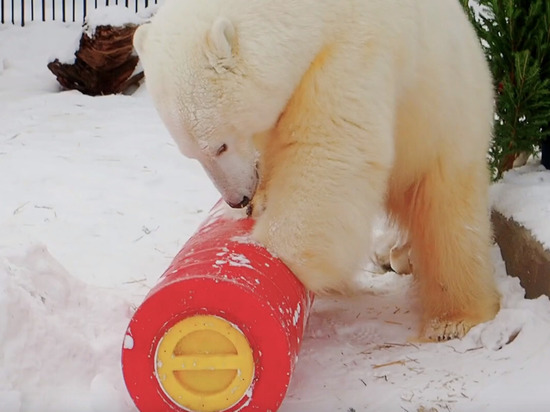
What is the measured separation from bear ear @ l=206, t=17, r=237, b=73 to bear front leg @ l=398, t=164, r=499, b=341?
1107 millimetres

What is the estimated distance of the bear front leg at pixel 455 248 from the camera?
10.8 ft

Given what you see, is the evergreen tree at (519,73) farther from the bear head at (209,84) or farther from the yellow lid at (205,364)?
the yellow lid at (205,364)

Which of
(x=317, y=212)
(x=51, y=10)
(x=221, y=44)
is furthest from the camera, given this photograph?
(x=51, y=10)

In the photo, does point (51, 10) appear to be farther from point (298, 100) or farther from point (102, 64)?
point (298, 100)

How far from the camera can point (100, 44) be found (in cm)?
744

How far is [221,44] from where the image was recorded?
248cm

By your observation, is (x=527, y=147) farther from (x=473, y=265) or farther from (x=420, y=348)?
(x=420, y=348)

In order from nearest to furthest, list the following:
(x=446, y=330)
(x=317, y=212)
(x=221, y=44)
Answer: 1. (x=221, y=44)
2. (x=317, y=212)
3. (x=446, y=330)

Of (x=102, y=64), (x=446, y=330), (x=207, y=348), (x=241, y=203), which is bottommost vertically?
(x=102, y=64)

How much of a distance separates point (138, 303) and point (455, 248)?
1305 millimetres

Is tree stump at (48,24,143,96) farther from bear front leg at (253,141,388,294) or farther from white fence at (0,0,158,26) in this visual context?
bear front leg at (253,141,388,294)

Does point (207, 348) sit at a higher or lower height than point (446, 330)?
higher

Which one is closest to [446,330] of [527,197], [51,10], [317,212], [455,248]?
[455,248]

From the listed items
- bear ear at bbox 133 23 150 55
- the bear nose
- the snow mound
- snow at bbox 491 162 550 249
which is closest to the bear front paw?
snow at bbox 491 162 550 249
